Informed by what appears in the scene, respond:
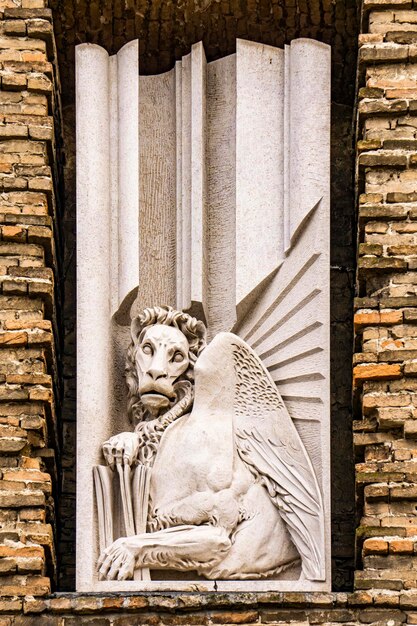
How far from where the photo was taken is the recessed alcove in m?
11.2

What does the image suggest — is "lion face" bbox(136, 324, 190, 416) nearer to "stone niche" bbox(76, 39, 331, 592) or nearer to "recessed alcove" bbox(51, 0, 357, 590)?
"stone niche" bbox(76, 39, 331, 592)

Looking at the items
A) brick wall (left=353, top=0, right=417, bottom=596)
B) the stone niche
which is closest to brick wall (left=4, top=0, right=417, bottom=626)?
brick wall (left=353, top=0, right=417, bottom=596)

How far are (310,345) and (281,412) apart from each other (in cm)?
36

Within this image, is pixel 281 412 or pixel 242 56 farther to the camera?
pixel 242 56

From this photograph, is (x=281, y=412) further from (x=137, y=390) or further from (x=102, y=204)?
(x=102, y=204)

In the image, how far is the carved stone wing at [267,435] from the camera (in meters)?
10.4

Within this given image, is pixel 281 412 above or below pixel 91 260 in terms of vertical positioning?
below

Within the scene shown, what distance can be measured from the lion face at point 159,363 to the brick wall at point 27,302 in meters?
0.42

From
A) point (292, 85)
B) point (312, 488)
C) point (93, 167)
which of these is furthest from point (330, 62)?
point (312, 488)

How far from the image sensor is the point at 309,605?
9.92 metres

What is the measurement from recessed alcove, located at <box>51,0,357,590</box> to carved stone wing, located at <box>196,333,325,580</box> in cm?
55

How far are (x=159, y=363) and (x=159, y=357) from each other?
0.04 metres

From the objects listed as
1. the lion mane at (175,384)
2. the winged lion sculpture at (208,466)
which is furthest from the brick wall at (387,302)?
the lion mane at (175,384)

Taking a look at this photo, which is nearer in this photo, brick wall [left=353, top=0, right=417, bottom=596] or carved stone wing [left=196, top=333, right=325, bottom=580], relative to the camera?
brick wall [left=353, top=0, right=417, bottom=596]
